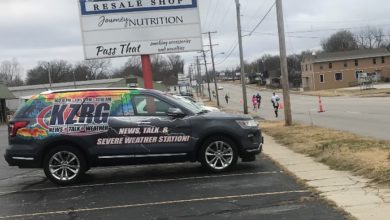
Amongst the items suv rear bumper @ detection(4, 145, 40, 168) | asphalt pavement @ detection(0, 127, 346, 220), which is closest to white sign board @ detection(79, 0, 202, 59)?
asphalt pavement @ detection(0, 127, 346, 220)

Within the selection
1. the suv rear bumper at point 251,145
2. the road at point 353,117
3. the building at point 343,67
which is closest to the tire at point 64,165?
the suv rear bumper at point 251,145

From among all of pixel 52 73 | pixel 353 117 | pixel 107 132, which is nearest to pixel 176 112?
pixel 107 132

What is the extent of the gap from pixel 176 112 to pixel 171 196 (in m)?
2.12

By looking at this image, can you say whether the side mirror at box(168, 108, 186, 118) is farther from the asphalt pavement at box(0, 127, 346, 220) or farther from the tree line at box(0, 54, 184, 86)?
the tree line at box(0, 54, 184, 86)

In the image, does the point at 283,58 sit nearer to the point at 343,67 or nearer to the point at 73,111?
the point at 73,111

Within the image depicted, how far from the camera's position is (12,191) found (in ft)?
32.1

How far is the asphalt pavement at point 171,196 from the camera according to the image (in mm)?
7045

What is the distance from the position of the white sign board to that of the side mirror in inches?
303

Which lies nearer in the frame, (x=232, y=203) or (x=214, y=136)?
(x=232, y=203)

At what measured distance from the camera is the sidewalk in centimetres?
652

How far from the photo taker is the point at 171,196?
831cm

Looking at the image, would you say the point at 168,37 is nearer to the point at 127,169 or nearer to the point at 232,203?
the point at 127,169

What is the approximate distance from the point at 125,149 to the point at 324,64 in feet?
305

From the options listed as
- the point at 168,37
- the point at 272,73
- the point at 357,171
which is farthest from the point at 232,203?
the point at 272,73
